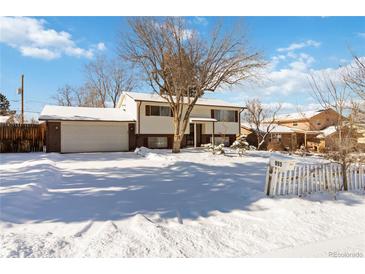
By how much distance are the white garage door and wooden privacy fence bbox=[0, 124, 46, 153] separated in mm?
1704

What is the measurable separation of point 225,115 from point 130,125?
10.0 m

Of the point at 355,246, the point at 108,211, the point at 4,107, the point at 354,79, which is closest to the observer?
the point at 355,246

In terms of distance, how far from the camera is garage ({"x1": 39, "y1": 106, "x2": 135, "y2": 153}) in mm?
17875

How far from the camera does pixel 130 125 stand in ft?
67.4

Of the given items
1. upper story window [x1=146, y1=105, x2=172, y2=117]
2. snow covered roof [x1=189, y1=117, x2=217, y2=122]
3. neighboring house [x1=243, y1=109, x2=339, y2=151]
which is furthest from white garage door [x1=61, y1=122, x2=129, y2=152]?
neighboring house [x1=243, y1=109, x2=339, y2=151]

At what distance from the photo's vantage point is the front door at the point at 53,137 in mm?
17609

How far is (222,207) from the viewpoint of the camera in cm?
521

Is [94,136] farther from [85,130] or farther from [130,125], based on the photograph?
[130,125]

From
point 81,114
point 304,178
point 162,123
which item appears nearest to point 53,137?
point 81,114

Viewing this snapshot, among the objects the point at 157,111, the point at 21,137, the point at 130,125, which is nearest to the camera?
the point at 21,137

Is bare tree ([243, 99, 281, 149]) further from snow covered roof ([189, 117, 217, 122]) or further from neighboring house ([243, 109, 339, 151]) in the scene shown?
snow covered roof ([189, 117, 217, 122])

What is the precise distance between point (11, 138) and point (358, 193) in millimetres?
20177
